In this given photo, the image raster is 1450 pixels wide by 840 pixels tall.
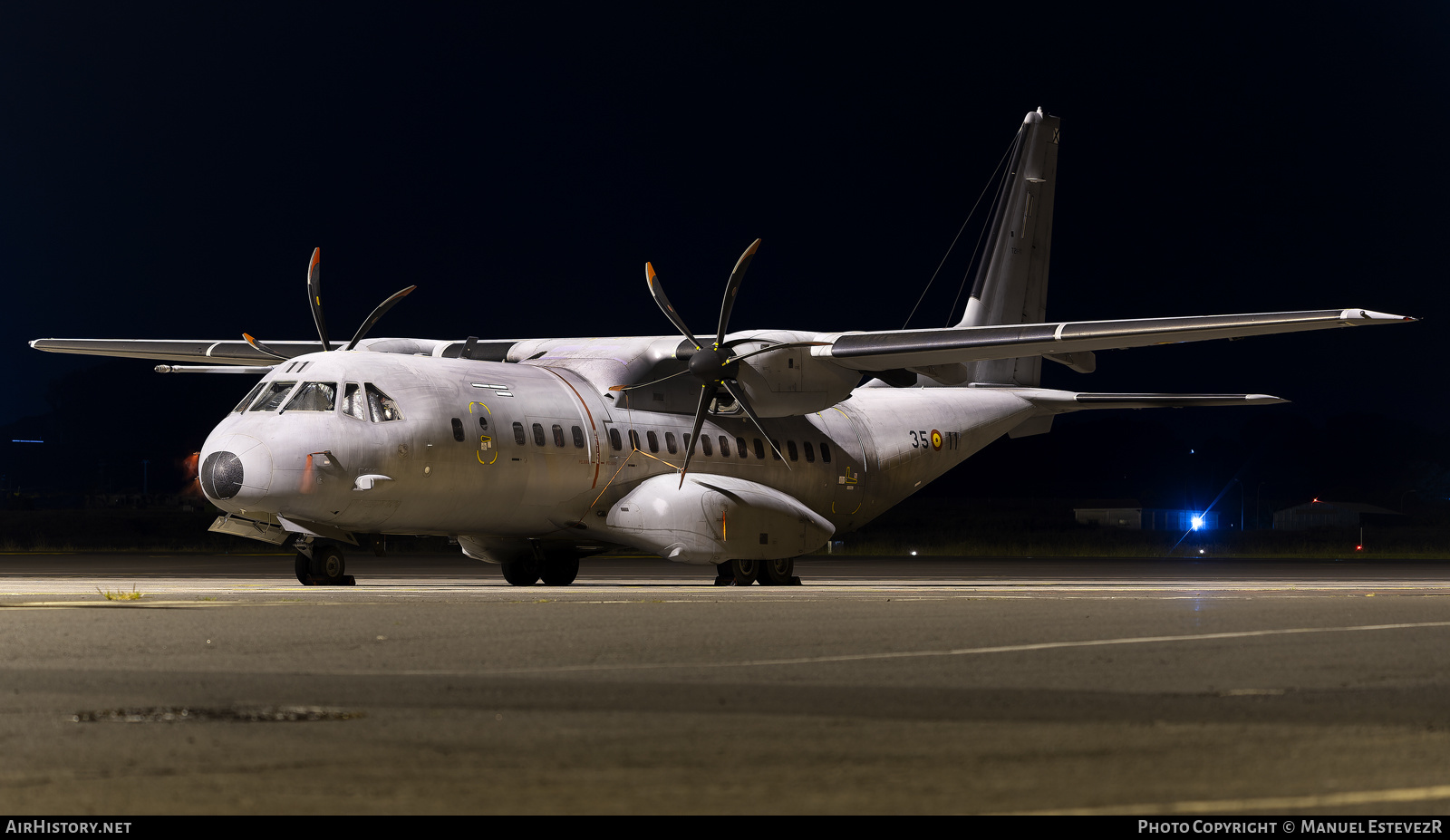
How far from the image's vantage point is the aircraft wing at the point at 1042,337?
23.9 metres

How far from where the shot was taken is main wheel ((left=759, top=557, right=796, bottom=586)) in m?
27.9

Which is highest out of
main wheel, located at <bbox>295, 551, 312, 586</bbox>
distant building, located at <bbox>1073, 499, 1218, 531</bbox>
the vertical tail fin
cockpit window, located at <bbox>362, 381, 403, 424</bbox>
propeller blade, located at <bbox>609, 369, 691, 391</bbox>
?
the vertical tail fin

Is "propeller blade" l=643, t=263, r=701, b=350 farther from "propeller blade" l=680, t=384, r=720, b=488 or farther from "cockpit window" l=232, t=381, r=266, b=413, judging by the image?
"cockpit window" l=232, t=381, r=266, b=413

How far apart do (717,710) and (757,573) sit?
20.4m

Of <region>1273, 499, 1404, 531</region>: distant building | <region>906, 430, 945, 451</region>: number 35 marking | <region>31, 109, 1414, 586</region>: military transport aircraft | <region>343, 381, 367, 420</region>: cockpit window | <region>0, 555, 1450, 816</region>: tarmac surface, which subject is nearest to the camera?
<region>0, 555, 1450, 816</region>: tarmac surface

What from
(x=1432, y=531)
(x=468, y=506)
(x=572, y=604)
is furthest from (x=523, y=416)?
(x=1432, y=531)

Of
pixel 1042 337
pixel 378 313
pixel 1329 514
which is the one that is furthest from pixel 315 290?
pixel 1329 514

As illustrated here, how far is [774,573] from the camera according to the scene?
27922 mm

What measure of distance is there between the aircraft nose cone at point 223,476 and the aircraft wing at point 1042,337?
33.3 feet

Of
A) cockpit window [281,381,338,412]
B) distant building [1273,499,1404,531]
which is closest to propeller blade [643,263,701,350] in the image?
cockpit window [281,381,338,412]

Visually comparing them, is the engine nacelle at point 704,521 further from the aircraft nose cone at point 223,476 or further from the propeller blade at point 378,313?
the aircraft nose cone at point 223,476

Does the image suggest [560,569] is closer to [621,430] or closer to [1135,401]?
[621,430]

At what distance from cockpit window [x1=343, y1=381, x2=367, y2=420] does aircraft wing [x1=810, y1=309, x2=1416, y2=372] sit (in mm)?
8056

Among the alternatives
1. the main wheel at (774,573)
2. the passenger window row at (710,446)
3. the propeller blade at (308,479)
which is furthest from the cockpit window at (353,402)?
the main wheel at (774,573)
